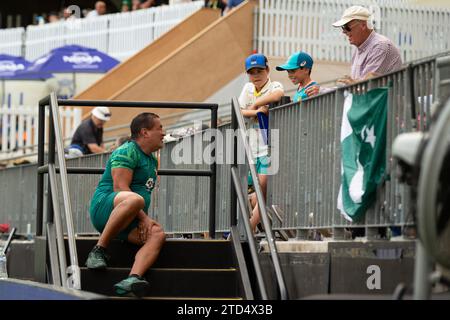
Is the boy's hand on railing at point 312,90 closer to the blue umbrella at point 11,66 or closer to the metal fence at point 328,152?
the metal fence at point 328,152

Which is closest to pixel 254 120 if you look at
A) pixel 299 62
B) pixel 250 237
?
pixel 299 62

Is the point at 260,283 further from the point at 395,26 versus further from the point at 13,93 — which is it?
the point at 13,93

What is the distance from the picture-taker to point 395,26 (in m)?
22.9

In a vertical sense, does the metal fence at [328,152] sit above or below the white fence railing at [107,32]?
below

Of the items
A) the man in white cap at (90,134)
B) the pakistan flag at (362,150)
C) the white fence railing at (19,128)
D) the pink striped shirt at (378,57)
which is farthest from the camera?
the white fence railing at (19,128)

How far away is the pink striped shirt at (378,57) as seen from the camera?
10.9 m

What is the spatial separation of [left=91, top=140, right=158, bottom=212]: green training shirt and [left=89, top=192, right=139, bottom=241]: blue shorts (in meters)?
0.02

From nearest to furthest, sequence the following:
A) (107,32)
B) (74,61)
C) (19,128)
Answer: (19,128)
(74,61)
(107,32)

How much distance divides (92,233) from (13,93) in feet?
48.4

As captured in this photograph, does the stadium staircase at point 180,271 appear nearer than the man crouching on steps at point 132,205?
No

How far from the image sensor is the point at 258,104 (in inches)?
477

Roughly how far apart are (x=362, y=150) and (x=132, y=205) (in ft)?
6.50

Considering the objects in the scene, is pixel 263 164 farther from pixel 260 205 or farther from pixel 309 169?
pixel 260 205

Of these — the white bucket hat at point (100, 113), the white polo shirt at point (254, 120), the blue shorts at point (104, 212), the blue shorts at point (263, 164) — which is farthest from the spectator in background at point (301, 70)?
the white bucket hat at point (100, 113)
